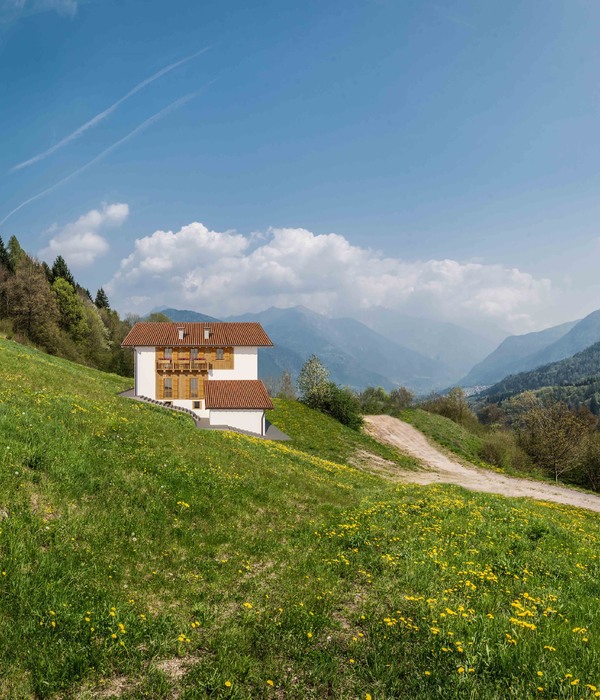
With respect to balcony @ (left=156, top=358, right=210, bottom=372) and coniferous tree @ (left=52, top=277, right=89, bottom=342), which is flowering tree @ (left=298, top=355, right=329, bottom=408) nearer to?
balcony @ (left=156, top=358, right=210, bottom=372)

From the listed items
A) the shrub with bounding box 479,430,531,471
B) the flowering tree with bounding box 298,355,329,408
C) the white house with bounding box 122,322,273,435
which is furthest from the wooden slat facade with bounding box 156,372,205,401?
the shrub with bounding box 479,430,531,471

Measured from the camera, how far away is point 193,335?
49.6 metres

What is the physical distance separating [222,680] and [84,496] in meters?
Result: 6.92

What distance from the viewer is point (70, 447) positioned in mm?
12812

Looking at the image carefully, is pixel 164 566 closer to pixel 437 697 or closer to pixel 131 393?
pixel 437 697

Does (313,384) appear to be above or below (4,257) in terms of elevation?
below

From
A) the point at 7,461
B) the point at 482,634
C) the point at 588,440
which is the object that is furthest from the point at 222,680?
the point at 588,440

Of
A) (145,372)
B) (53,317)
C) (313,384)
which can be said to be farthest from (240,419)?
(53,317)

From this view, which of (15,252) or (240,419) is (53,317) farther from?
(240,419)

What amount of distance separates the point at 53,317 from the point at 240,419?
59.4 m

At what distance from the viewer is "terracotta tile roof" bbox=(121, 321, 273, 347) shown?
1889 inches

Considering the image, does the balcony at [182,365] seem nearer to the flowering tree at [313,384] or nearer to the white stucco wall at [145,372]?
the white stucco wall at [145,372]

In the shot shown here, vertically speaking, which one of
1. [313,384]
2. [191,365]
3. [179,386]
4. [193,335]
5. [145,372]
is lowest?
[313,384]

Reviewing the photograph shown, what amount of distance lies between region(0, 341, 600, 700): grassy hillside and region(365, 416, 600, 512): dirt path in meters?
22.4
